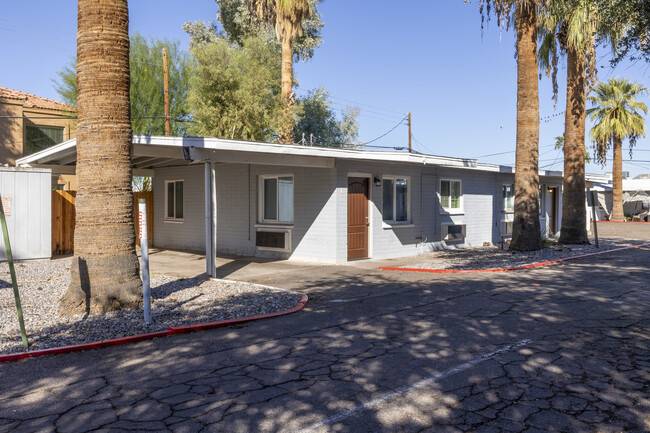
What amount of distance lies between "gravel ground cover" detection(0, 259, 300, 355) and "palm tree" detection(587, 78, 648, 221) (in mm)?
35673

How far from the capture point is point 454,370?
5309 mm

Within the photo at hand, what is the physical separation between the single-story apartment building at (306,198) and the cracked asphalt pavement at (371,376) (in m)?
5.80

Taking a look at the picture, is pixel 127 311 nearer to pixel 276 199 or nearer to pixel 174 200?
pixel 276 199

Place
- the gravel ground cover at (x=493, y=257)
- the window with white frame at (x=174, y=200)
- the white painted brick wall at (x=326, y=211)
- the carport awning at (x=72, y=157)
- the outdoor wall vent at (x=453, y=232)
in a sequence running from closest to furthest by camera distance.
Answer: the carport awning at (x=72, y=157) < the gravel ground cover at (x=493, y=257) < the white painted brick wall at (x=326, y=211) < the outdoor wall vent at (x=453, y=232) < the window with white frame at (x=174, y=200)

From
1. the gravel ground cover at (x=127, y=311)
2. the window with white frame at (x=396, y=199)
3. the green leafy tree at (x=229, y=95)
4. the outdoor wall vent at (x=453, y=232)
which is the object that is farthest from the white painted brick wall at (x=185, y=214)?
the outdoor wall vent at (x=453, y=232)

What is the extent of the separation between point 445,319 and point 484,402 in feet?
10.5

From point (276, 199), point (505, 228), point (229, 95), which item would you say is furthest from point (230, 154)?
point (229, 95)

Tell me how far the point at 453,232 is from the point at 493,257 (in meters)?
3.64

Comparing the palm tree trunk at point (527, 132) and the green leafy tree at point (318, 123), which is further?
the green leafy tree at point (318, 123)

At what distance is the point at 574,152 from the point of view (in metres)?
18.5

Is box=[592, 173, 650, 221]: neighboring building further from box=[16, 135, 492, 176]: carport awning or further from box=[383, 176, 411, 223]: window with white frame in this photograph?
box=[16, 135, 492, 176]: carport awning

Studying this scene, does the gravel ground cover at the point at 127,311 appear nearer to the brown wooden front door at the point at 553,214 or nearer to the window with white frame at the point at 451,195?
the window with white frame at the point at 451,195

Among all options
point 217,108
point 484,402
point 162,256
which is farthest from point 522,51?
point 217,108

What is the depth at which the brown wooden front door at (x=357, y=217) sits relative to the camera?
1576cm
